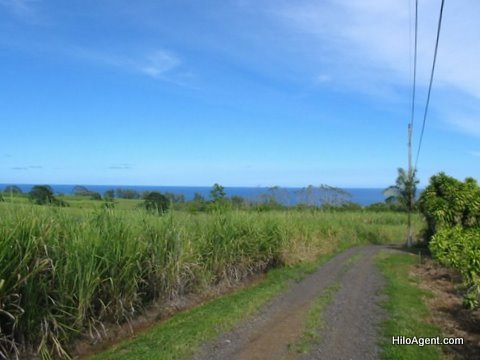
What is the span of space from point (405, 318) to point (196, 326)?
375 centimetres

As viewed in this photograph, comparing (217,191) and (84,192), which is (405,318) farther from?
(217,191)

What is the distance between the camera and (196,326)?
780 centimetres

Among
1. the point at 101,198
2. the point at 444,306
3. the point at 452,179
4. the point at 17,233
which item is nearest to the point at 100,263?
the point at 17,233

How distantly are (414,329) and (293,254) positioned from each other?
8167 mm

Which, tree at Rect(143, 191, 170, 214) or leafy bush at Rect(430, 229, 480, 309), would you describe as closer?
leafy bush at Rect(430, 229, 480, 309)

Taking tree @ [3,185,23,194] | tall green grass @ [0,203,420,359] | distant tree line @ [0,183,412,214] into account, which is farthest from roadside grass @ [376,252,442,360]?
tree @ [3,185,23,194]

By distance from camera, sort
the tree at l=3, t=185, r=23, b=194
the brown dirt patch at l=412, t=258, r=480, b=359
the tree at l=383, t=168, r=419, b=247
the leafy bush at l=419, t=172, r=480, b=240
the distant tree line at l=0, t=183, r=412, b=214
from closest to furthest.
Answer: the brown dirt patch at l=412, t=258, r=480, b=359 → the tree at l=3, t=185, r=23, b=194 → the distant tree line at l=0, t=183, r=412, b=214 → the leafy bush at l=419, t=172, r=480, b=240 → the tree at l=383, t=168, r=419, b=247

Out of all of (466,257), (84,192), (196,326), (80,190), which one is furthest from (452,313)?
(80,190)

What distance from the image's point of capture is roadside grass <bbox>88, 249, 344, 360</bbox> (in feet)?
21.6

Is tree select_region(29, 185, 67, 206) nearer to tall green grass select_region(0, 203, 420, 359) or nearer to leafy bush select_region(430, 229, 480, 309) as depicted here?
tall green grass select_region(0, 203, 420, 359)

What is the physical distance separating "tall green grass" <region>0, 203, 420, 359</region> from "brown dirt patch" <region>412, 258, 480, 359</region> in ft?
16.1

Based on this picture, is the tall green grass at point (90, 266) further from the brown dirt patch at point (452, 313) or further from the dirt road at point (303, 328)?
the brown dirt patch at point (452, 313)

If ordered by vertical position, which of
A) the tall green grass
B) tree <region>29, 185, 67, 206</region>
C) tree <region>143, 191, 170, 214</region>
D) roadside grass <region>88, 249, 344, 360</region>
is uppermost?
tree <region>29, 185, 67, 206</region>

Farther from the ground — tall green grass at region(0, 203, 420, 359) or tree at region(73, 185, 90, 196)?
tree at region(73, 185, 90, 196)
